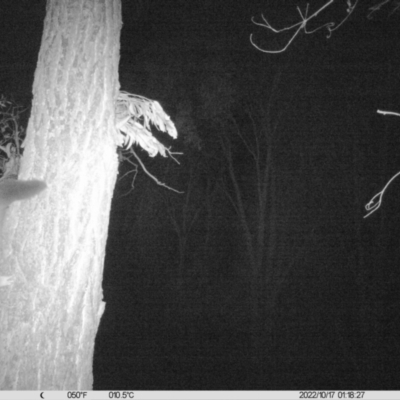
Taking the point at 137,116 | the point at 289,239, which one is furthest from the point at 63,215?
the point at 289,239

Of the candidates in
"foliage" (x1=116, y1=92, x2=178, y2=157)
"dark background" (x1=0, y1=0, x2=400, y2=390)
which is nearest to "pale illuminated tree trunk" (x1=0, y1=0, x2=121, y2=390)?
"foliage" (x1=116, y1=92, x2=178, y2=157)

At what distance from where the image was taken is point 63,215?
207cm

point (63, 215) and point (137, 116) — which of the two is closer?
point (63, 215)

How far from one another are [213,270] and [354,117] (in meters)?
11.9

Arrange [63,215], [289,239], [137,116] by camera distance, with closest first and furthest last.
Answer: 1. [63,215]
2. [137,116]
3. [289,239]

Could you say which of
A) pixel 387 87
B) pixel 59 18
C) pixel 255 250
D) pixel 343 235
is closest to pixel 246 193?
pixel 255 250

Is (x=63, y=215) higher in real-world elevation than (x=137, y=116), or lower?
lower

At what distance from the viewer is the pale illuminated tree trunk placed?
6.59ft

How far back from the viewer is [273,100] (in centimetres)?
1672

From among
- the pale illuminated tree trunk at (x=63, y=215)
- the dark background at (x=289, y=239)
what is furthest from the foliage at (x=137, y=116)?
the dark background at (x=289, y=239)

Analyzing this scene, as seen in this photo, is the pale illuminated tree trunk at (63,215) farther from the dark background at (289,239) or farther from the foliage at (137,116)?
the dark background at (289,239)

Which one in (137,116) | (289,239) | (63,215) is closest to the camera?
(63,215)

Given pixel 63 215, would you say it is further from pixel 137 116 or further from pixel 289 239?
pixel 289 239

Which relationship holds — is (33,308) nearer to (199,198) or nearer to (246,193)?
(246,193)
